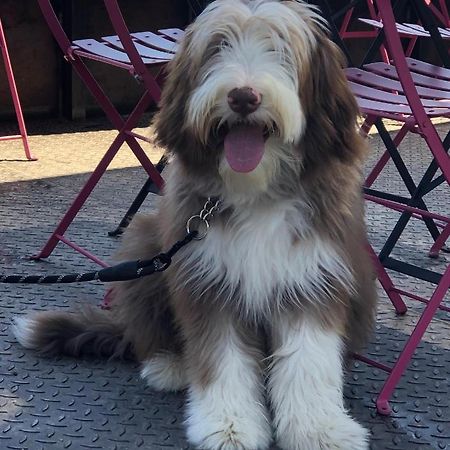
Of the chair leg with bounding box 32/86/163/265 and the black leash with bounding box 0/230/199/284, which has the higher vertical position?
the black leash with bounding box 0/230/199/284

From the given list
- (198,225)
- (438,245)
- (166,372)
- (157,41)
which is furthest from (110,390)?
(438,245)

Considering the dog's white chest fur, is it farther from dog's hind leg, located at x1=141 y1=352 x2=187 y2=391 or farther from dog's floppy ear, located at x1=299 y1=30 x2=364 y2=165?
dog's hind leg, located at x1=141 y1=352 x2=187 y2=391

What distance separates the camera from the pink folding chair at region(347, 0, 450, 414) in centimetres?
268

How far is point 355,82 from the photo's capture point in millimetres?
3234

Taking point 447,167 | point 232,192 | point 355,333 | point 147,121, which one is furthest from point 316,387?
point 147,121

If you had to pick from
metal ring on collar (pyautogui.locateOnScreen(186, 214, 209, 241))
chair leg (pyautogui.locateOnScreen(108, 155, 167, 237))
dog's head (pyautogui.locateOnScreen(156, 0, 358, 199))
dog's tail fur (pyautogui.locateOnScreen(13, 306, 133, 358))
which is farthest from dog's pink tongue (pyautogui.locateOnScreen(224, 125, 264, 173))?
chair leg (pyautogui.locateOnScreen(108, 155, 167, 237))

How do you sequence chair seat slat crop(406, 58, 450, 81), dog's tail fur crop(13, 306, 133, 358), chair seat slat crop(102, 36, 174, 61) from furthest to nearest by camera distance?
1. chair seat slat crop(102, 36, 174, 61)
2. chair seat slat crop(406, 58, 450, 81)
3. dog's tail fur crop(13, 306, 133, 358)

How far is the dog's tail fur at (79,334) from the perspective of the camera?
3.14 meters

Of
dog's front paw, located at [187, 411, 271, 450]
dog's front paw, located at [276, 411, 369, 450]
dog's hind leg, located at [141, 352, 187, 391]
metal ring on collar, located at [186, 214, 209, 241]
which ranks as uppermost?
metal ring on collar, located at [186, 214, 209, 241]

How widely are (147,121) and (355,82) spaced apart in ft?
12.5

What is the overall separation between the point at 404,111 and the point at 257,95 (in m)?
0.80

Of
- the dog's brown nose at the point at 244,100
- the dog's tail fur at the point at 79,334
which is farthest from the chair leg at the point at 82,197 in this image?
the dog's brown nose at the point at 244,100

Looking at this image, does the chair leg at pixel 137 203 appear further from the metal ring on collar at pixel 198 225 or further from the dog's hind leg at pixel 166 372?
the metal ring on collar at pixel 198 225

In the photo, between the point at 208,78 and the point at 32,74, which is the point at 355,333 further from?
the point at 32,74
